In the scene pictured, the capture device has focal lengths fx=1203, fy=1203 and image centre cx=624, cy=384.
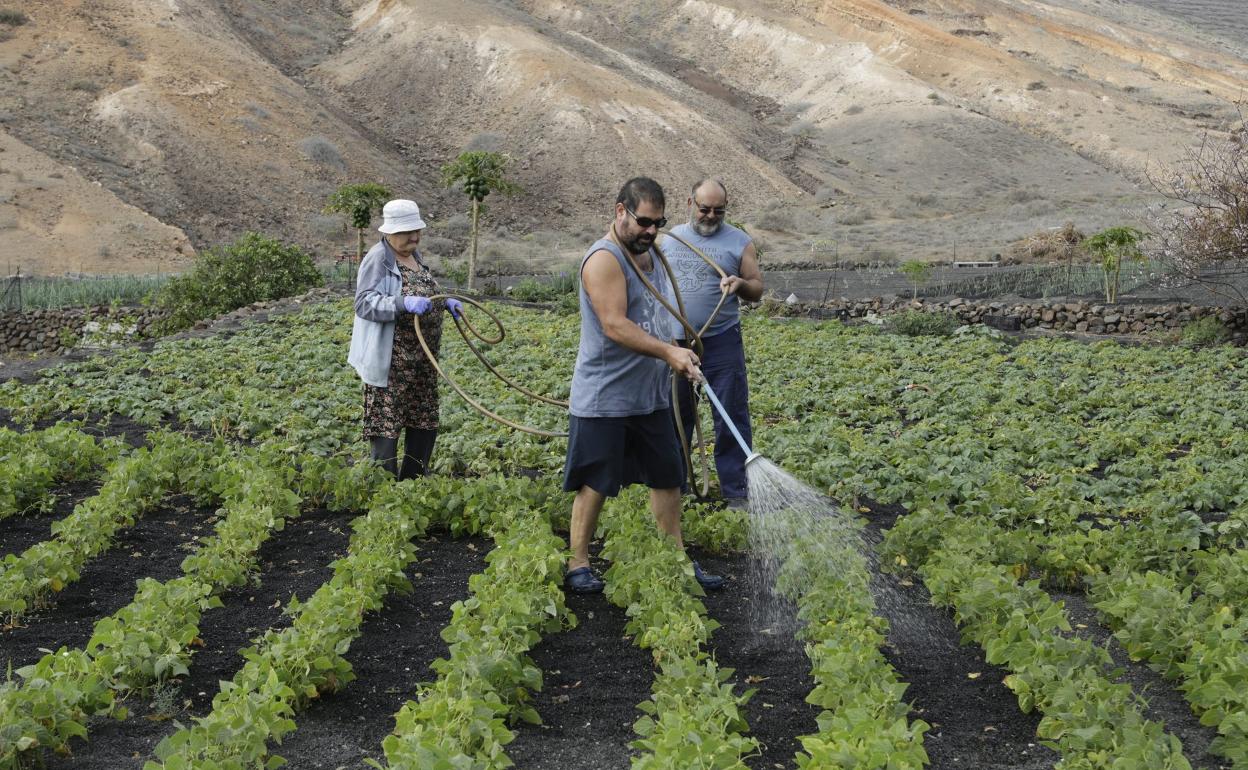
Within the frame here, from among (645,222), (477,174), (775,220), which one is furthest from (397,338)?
(775,220)

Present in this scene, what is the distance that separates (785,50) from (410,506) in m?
66.8

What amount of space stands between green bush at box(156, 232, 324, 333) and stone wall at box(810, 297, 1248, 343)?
1040cm

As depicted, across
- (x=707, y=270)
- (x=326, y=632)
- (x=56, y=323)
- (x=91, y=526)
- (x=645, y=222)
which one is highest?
(x=645, y=222)

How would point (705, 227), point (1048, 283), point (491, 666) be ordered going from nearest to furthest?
point (491, 666) < point (705, 227) < point (1048, 283)

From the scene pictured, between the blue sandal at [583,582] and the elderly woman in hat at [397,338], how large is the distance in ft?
5.78

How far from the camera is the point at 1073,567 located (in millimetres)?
6031

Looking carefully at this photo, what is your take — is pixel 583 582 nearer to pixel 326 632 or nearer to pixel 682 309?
pixel 682 309

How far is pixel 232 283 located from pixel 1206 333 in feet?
53.4

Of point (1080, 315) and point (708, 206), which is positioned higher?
point (708, 206)

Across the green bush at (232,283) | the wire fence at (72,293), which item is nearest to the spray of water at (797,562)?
the green bush at (232,283)

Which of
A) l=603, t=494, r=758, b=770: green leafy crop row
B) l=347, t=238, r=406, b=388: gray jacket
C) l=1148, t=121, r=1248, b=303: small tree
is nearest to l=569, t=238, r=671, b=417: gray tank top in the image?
l=603, t=494, r=758, b=770: green leafy crop row

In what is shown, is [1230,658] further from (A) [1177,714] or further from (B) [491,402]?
(B) [491,402]

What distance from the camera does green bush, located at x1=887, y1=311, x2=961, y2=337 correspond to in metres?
18.1

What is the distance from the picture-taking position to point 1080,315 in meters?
19.3
